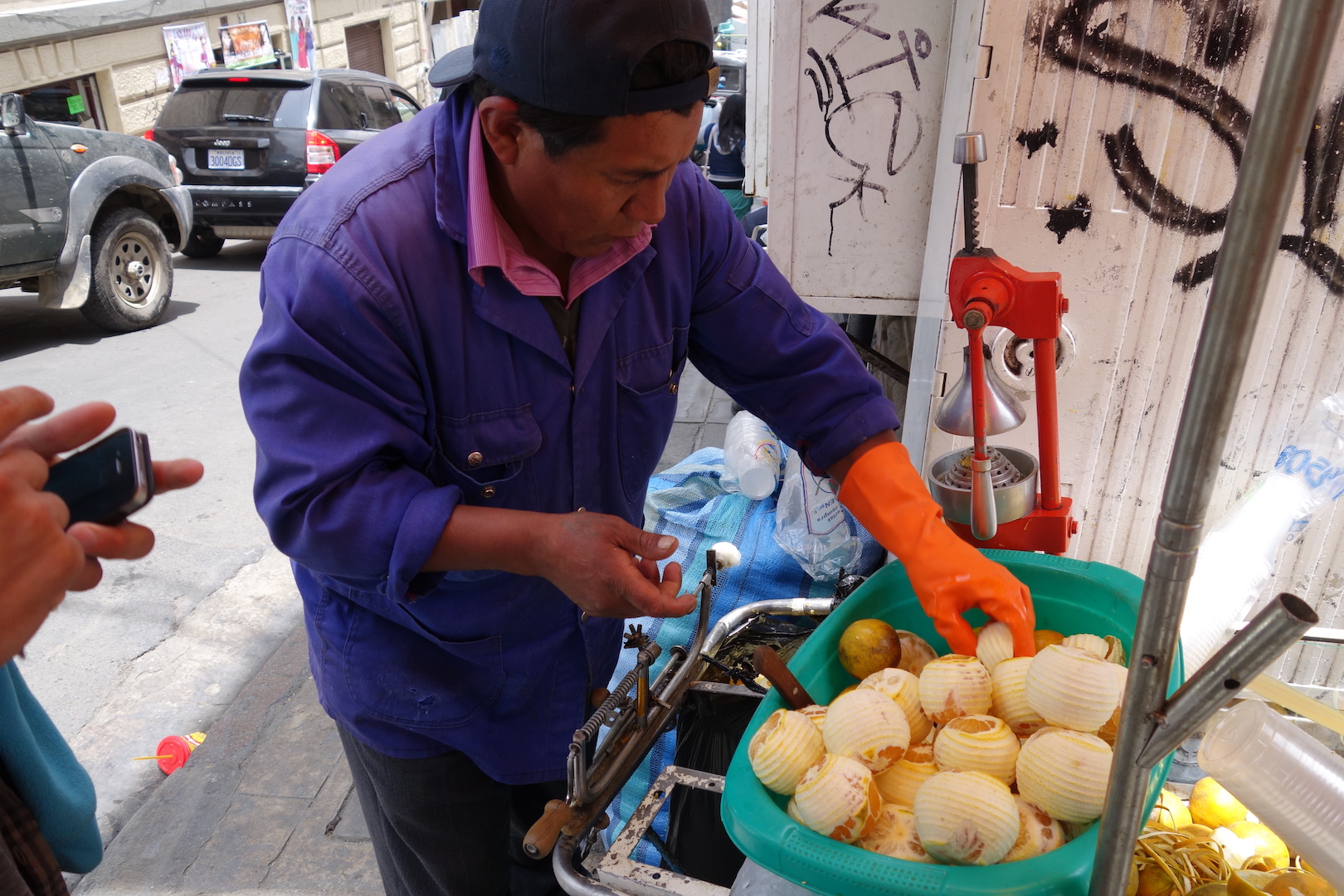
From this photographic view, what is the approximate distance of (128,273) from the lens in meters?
7.01

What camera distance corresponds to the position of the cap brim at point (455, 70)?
4.50ft

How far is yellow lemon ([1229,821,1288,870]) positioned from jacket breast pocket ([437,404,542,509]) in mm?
1423

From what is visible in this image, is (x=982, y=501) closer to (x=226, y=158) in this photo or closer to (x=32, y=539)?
(x=32, y=539)

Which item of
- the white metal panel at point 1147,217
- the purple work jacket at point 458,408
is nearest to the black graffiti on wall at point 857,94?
the white metal panel at point 1147,217

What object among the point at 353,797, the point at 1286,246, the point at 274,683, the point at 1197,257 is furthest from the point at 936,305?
the point at 274,683

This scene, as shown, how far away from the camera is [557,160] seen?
1289mm

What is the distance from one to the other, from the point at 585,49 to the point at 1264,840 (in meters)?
1.74

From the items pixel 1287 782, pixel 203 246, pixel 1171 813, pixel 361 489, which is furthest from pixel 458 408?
pixel 203 246

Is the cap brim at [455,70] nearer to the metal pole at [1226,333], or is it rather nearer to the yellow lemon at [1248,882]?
the metal pole at [1226,333]

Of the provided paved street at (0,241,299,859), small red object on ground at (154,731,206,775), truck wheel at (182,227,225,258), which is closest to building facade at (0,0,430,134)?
truck wheel at (182,227,225,258)

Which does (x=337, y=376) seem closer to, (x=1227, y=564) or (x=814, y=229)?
(x=814, y=229)

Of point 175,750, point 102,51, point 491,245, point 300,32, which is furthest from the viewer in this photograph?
point 300,32

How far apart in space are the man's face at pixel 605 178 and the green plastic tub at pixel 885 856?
2.44ft

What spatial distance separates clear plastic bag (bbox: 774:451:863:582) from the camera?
3.33 m
